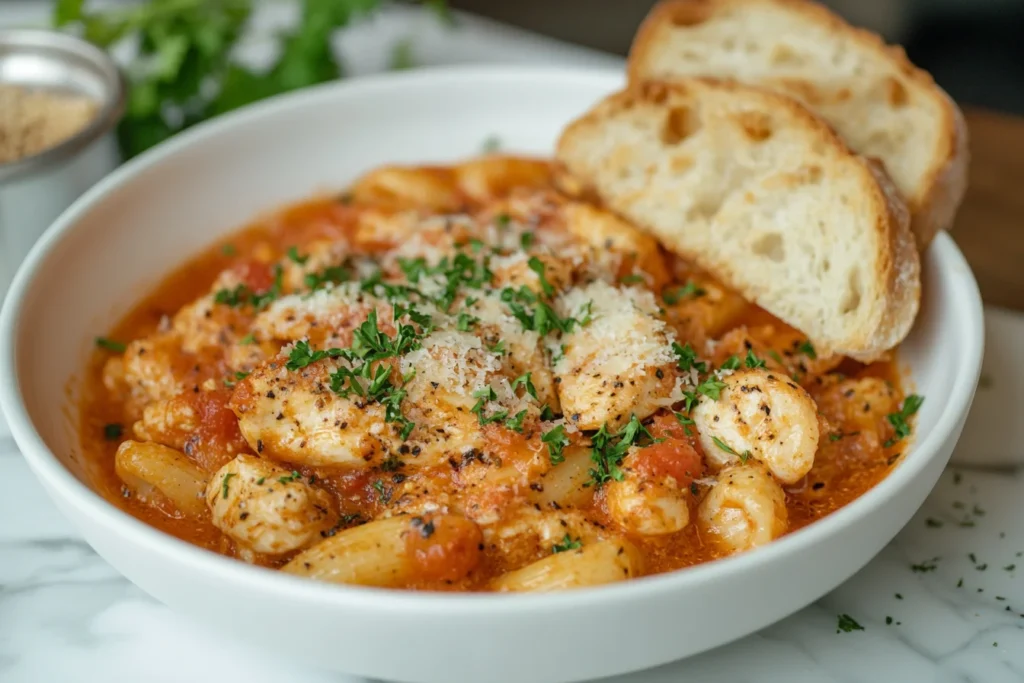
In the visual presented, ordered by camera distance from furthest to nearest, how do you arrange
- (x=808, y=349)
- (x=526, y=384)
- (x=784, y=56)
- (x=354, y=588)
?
(x=784, y=56) → (x=808, y=349) → (x=526, y=384) → (x=354, y=588)

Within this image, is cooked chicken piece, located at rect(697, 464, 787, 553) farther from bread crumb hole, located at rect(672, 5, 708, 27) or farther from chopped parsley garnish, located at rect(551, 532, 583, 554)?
bread crumb hole, located at rect(672, 5, 708, 27)

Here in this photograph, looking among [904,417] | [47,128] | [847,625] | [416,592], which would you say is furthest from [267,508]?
[47,128]

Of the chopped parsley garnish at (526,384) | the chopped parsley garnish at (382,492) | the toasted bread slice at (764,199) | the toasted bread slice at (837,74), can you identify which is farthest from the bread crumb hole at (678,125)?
the chopped parsley garnish at (382,492)

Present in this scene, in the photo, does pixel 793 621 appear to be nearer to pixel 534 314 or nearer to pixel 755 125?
pixel 534 314

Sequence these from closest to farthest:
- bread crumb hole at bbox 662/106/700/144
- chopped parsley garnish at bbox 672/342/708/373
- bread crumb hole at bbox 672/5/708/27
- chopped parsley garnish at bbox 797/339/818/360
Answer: chopped parsley garnish at bbox 672/342/708/373, chopped parsley garnish at bbox 797/339/818/360, bread crumb hole at bbox 662/106/700/144, bread crumb hole at bbox 672/5/708/27

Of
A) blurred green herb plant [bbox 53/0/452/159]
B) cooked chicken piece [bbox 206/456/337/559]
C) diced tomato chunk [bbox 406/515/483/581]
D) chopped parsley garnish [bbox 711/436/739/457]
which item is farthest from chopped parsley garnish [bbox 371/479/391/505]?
blurred green herb plant [bbox 53/0/452/159]

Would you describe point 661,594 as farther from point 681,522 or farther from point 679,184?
point 679,184

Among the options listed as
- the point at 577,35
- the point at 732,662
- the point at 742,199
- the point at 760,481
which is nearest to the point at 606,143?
the point at 742,199
